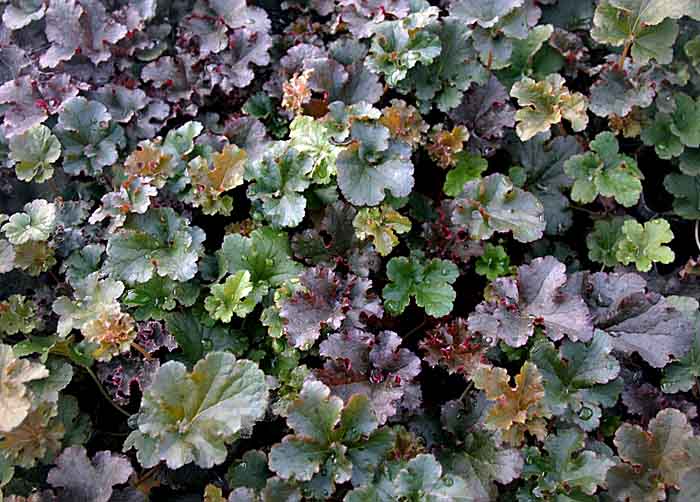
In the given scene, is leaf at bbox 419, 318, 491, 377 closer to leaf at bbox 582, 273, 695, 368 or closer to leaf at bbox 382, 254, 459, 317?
leaf at bbox 382, 254, 459, 317

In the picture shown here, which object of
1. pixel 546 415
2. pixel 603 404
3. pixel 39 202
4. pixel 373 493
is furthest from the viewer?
pixel 39 202

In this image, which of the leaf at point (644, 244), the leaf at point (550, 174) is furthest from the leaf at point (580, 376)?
the leaf at point (550, 174)

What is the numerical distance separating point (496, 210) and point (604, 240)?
58 cm

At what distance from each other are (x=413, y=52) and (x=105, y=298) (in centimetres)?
155

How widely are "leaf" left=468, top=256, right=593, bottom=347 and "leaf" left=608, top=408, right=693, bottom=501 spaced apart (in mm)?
345

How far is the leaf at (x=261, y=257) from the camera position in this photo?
263cm

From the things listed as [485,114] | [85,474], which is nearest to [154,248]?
[85,474]

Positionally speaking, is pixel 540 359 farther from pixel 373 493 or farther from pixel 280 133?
pixel 280 133

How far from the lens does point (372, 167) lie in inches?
106

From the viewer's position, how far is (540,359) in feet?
7.79

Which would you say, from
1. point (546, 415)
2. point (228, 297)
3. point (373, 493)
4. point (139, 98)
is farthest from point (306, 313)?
point (139, 98)

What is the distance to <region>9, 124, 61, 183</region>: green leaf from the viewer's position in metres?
2.80

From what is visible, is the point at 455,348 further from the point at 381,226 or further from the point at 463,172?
the point at 463,172

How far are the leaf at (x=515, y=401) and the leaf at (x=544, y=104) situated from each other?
110 cm
